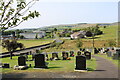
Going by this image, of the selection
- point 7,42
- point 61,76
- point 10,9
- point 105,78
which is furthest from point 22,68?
point 7,42

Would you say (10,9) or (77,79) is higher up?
(10,9)

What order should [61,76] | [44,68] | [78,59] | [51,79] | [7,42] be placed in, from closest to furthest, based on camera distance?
[51,79]
[61,76]
[78,59]
[44,68]
[7,42]

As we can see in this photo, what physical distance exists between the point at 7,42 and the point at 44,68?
48.5 ft

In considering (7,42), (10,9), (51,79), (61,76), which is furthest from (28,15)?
(7,42)

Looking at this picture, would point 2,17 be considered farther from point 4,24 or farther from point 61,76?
point 61,76

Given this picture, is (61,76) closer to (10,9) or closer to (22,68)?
(22,68)

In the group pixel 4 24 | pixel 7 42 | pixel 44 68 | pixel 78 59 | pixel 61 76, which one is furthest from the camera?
pixel 7 42

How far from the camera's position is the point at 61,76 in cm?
1309

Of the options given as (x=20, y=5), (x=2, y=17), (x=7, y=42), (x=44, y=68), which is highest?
(x=20, y=5)

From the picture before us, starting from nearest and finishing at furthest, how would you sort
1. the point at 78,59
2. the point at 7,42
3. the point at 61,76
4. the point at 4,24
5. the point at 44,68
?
the point at 4,24 < the point at 61,76 < the point at 78,59 < the point at 44,68 < the point at 7,42

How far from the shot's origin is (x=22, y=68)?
16.4 meters

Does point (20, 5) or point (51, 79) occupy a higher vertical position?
point (20, 5)

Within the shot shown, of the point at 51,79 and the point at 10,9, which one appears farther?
the point at 51,79

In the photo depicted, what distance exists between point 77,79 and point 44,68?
5093 mm
